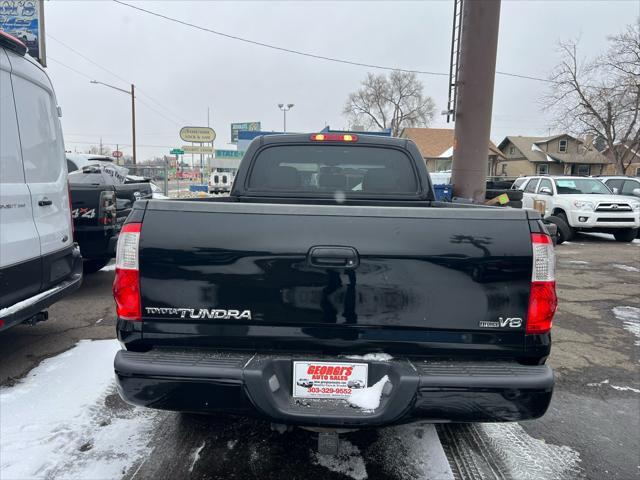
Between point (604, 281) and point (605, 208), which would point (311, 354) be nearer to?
point (604, 281)

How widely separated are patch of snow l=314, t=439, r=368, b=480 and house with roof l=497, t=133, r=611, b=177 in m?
53.0

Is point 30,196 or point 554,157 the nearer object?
point 30,196

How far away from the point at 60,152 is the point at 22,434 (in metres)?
2.63

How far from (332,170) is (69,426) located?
272 centimetres

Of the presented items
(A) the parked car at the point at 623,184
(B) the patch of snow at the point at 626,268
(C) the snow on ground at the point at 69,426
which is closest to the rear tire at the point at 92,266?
(C) the snow on ground at the point at 69,426

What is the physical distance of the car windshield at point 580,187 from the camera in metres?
12.3

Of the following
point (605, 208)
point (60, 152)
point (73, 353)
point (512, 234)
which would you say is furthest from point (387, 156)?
point (605, 208)

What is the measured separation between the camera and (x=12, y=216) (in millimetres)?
3389

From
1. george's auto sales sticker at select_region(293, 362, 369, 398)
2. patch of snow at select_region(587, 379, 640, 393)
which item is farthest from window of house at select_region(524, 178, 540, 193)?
george's auto sales sticker at select_region(293, 362, 369, 398)

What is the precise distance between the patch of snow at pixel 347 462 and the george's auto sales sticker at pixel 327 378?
29.7 inches

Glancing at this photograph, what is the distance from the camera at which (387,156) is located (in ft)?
12.6

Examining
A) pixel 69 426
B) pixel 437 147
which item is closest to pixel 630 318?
pixel 69 426

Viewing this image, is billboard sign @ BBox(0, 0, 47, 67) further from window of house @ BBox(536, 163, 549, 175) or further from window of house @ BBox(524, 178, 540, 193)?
window of house @ BBox(536, 163, 549, 175)

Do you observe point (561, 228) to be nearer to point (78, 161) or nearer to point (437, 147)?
point (78, 161)
